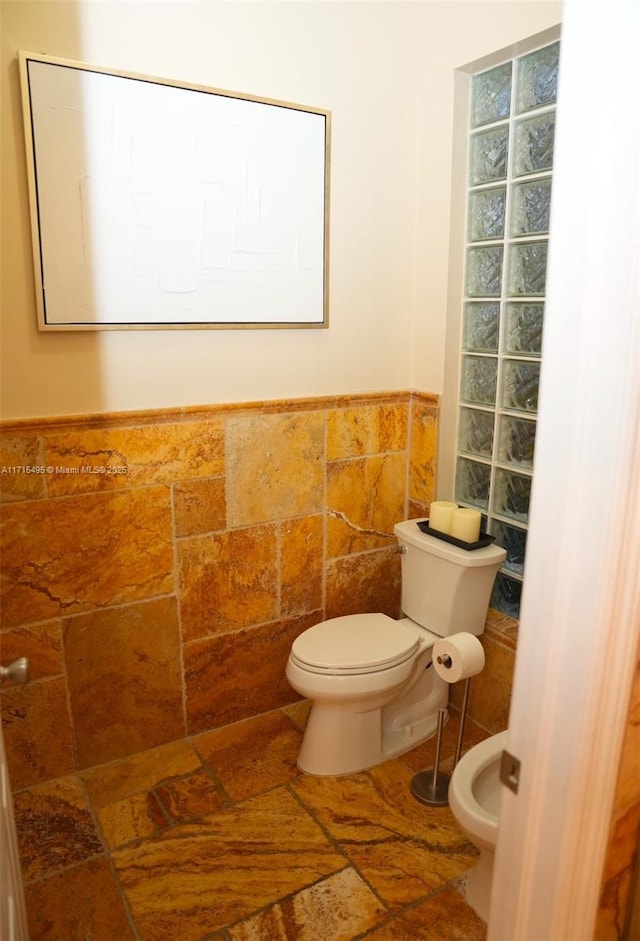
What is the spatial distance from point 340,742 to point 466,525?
→ 84 centimetres

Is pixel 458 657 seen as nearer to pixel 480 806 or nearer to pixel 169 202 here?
pixel 480 806

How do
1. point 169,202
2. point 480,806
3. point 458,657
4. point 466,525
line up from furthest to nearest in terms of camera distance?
point 466,525
point 169,202
point 458,657
point 480,806

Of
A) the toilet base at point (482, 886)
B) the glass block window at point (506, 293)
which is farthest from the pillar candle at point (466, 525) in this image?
the toilet base at point (482, 886)

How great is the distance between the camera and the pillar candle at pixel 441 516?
7.60 ft

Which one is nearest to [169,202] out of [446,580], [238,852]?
[446,580]

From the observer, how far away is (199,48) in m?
1.96

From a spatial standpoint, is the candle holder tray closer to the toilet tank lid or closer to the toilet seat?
the toilet tank lid

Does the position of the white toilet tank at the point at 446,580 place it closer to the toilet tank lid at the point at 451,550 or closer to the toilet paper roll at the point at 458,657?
the toilet tank lid at the point at 451,550

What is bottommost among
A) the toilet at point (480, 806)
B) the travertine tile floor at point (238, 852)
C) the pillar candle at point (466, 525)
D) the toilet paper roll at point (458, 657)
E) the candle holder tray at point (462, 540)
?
the travertine tile floor at point (238, 852)

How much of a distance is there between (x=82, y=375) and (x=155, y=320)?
0.91 ft

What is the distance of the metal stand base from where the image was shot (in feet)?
6.98

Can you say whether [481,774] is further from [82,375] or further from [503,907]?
[82,375]

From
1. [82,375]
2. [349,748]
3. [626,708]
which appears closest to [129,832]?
[349,748]

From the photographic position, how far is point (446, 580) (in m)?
2.27
